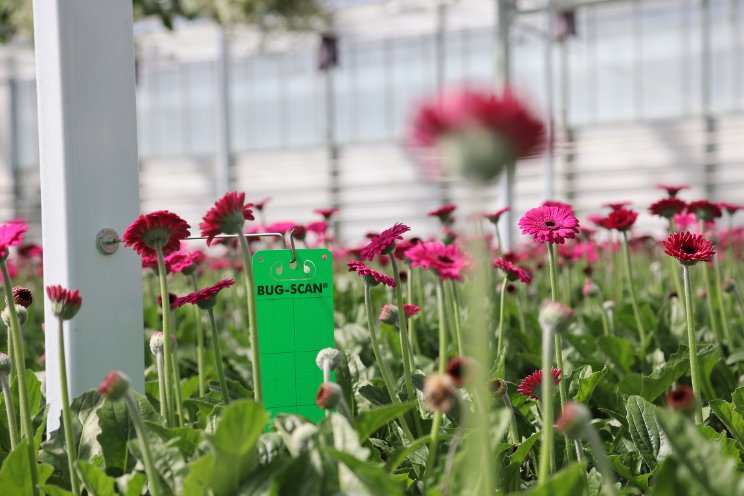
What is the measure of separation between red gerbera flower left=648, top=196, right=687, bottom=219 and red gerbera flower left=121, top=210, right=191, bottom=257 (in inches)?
27.5

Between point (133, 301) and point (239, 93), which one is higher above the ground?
point (239, 93)

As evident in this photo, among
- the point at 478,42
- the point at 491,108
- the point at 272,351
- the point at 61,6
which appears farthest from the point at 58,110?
the point at 478,42

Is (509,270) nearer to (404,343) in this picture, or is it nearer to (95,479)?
(404,343)

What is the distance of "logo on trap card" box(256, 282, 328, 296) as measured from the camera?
2.36 feet

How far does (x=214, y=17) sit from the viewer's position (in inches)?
222

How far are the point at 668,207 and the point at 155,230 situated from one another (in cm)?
74

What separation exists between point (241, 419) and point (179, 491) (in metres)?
0.10

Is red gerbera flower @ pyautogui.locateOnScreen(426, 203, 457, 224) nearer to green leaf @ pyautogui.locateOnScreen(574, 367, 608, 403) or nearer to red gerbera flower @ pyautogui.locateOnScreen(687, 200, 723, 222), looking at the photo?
red gerbera flower @ pyautogui.locateOnScreen(687, 200, 723, 222)

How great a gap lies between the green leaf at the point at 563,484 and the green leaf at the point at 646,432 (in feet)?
0.81

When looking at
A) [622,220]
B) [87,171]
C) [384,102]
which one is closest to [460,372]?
[87,171]

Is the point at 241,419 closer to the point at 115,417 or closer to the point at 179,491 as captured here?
the point at 179,491

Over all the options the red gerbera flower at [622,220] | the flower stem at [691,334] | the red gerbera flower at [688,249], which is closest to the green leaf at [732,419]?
the flower stem at [691,334]

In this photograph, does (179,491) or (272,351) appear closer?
(179,491)

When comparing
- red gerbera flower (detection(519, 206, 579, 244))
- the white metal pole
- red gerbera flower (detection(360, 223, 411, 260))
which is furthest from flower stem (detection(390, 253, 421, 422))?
the white metal pole
